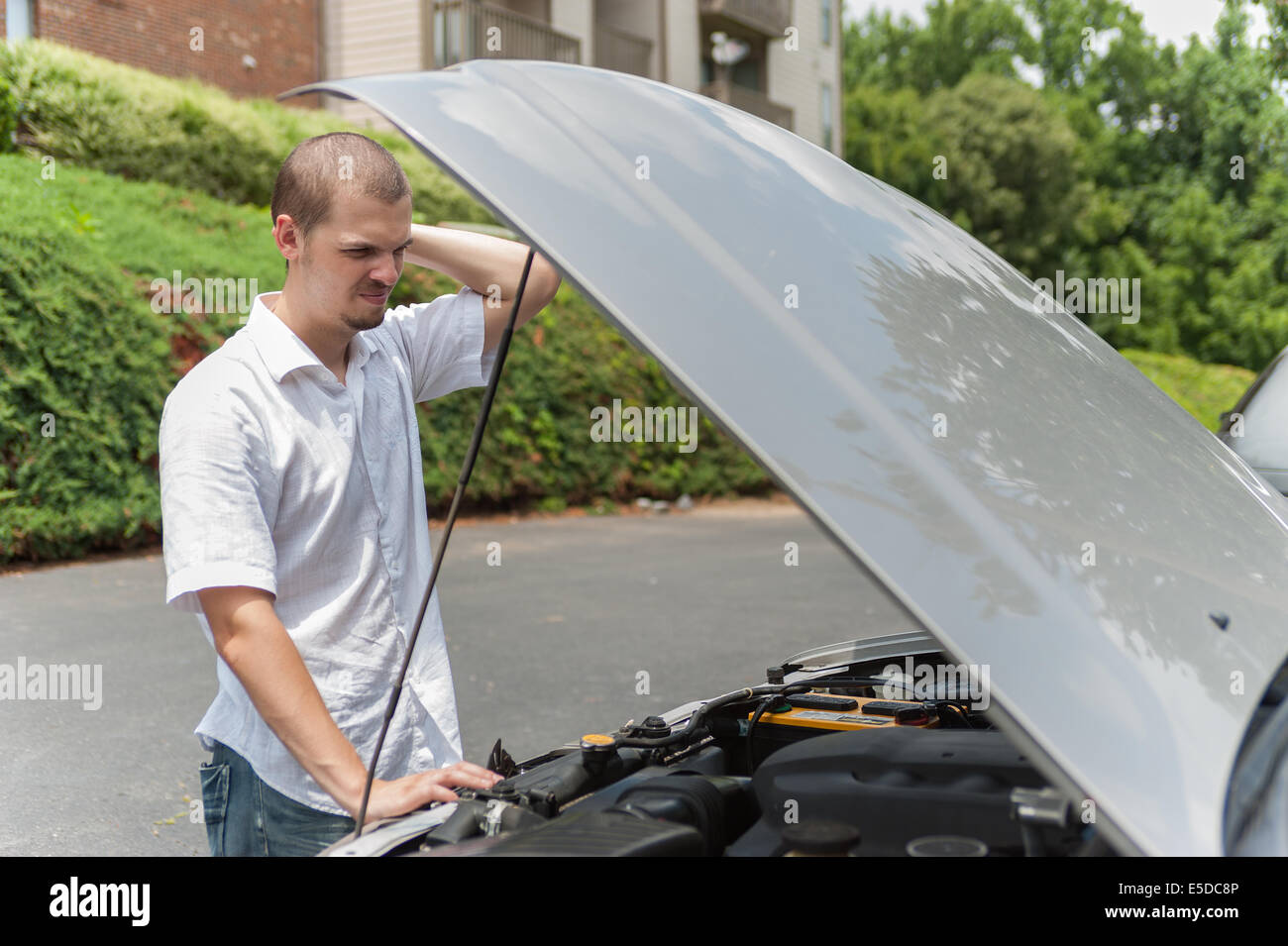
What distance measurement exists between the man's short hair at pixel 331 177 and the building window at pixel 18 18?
48.8ft

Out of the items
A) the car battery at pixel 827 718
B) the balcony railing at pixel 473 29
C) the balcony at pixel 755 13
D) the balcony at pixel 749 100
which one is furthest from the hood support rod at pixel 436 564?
the balcony at pixel 755 13

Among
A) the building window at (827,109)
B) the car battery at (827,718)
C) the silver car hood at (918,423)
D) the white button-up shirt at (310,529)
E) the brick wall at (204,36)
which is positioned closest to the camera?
the silver car hood at (918,423)

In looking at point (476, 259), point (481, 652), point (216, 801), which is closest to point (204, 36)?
point (481, 652)

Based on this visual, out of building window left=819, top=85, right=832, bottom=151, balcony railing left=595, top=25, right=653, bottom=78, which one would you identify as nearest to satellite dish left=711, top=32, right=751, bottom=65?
building window left=819, top=85, right=832, bottom=151

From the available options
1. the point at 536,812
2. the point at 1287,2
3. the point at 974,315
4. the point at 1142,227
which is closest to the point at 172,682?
the point at 536,812

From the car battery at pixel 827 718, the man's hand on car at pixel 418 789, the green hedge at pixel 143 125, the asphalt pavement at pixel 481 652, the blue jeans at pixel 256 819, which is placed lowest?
the asphalt pavement at pixel 481 652

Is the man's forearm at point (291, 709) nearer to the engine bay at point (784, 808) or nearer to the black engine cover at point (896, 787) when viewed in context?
the engine bay at point (784, 808)

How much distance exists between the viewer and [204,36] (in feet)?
53.7

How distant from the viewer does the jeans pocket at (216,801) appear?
6.35ft

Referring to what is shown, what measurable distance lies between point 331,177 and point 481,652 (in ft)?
18.2

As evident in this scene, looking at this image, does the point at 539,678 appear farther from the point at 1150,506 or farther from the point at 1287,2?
the point at 1287,2

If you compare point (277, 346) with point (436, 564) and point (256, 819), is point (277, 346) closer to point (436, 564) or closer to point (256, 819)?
point (436, 564)

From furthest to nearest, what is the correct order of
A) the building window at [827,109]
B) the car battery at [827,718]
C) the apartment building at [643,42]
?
1. the building window at [827,109]
2. the apartment building at [643,42]
3. the car battery at [827,718]
